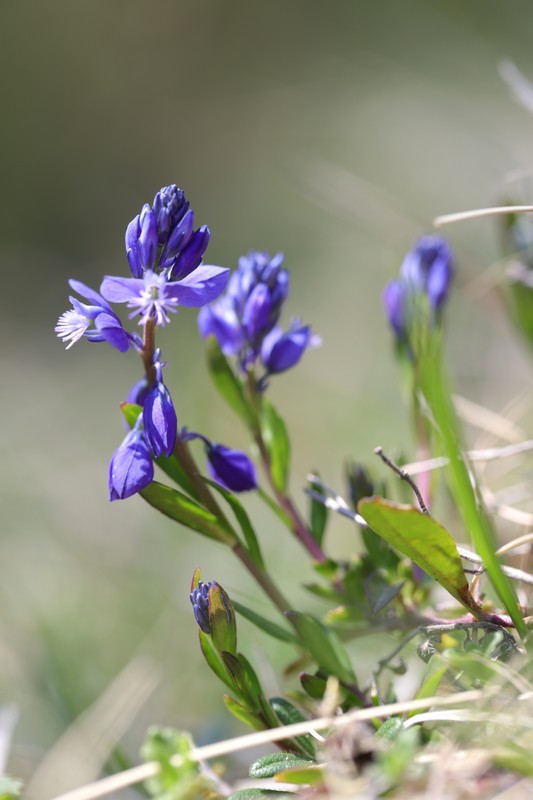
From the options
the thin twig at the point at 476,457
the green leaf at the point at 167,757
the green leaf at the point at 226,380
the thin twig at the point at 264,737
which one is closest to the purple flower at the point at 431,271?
the thin twig at the point at 476,457

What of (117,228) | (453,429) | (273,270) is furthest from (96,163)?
(453,429)

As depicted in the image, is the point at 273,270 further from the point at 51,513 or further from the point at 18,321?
the point at 18,321

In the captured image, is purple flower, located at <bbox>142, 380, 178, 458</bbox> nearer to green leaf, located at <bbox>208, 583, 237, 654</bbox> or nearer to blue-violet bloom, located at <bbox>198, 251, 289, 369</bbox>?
green leaf, located at <bbox>208, 583, 237, 654</bbox>

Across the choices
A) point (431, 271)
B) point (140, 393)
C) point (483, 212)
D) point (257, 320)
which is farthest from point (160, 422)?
point (431, 271)

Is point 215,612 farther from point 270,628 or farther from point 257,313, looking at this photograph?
point 257,313

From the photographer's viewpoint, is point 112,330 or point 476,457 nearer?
point 112,330

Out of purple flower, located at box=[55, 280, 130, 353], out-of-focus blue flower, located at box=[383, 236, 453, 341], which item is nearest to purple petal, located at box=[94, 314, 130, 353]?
purple flower, located at box=[55, 280, 130, 353]
